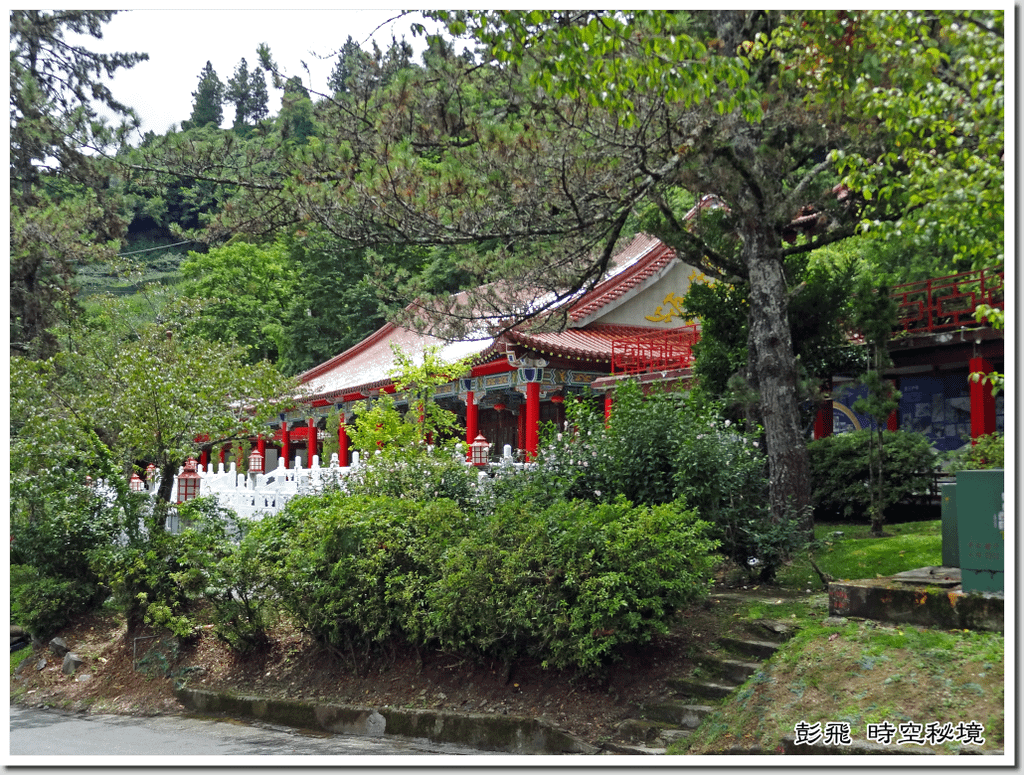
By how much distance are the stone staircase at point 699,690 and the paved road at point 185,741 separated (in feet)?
3.38

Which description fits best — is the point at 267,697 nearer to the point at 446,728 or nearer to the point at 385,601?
the point at 385,601

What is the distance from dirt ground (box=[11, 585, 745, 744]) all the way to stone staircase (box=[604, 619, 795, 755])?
0.35 feet

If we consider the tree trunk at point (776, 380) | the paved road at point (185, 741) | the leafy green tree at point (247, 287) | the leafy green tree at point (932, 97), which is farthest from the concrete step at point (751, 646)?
the leafy green tree at point (247, 287)

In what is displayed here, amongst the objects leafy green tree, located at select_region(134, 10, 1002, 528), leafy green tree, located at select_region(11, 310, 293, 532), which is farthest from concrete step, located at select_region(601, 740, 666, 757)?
leafy green tree, located at select_region(11, 310, 293, 532)

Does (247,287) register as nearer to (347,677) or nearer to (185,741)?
(347,677)

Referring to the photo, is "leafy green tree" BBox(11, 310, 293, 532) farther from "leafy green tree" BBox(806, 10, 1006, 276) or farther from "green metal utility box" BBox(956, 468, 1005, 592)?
Result: "green metal utility box" BBox(956, 468, 1005, 592)

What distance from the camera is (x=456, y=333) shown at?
29.2 ft

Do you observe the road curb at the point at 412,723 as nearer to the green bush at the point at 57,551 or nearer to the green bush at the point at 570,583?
the green bush at the point at 570,583

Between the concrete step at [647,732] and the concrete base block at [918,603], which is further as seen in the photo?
the concrete step at [647,732]

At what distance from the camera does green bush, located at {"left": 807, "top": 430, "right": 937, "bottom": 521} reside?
10289mm

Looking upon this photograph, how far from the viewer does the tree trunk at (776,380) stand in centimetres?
870

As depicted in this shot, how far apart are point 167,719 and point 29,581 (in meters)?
4.11

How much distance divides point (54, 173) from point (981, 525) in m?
11.8

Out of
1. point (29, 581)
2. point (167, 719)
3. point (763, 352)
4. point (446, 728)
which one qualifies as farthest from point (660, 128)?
point (29, 581)
